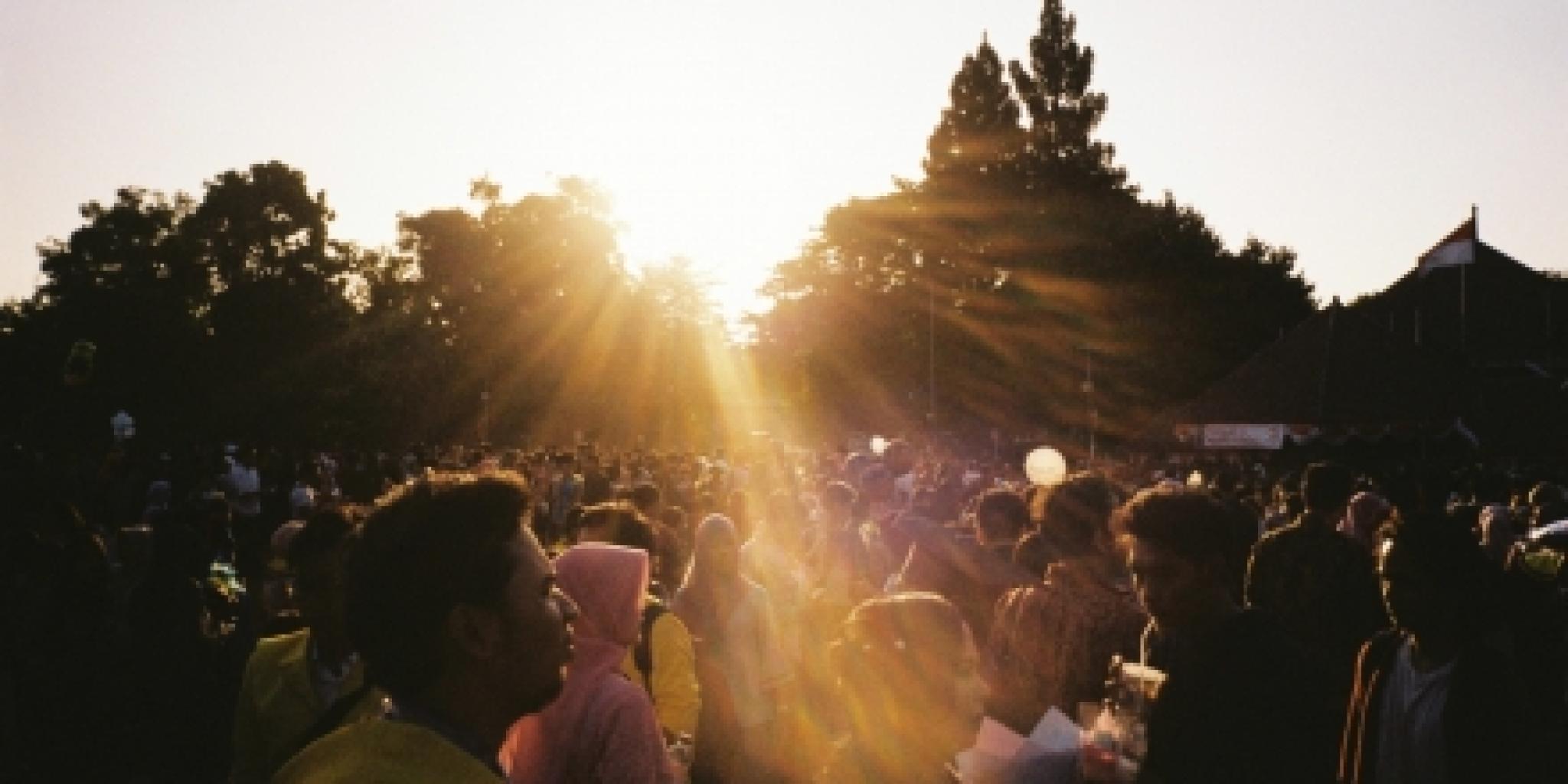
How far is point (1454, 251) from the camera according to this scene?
59625mm

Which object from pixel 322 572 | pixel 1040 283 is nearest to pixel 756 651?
pixel 322 572

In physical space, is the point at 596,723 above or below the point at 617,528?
below

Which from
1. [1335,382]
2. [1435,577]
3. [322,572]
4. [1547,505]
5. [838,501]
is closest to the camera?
[1435,577]

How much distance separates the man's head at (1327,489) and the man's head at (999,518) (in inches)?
71.5

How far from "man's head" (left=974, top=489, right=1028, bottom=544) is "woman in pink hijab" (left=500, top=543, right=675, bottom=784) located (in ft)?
11.1

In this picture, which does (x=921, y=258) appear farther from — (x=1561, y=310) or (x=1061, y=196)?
(x=1561, y=310)

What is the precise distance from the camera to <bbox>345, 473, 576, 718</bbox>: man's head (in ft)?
6.82

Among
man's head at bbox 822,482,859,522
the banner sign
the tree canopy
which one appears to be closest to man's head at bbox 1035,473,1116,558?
man's head at bbox 822,482,859,522

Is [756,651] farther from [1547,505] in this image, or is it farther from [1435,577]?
[1547,505]

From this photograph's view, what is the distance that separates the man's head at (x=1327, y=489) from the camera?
7.12 meters

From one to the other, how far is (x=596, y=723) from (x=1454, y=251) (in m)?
65.6

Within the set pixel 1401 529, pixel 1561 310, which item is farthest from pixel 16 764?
pixel 1561 310

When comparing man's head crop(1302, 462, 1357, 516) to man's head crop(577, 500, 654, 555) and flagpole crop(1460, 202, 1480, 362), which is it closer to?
man's head crop(577, 500, 654, 555)

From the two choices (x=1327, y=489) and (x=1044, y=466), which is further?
(x=1044, y=466)
